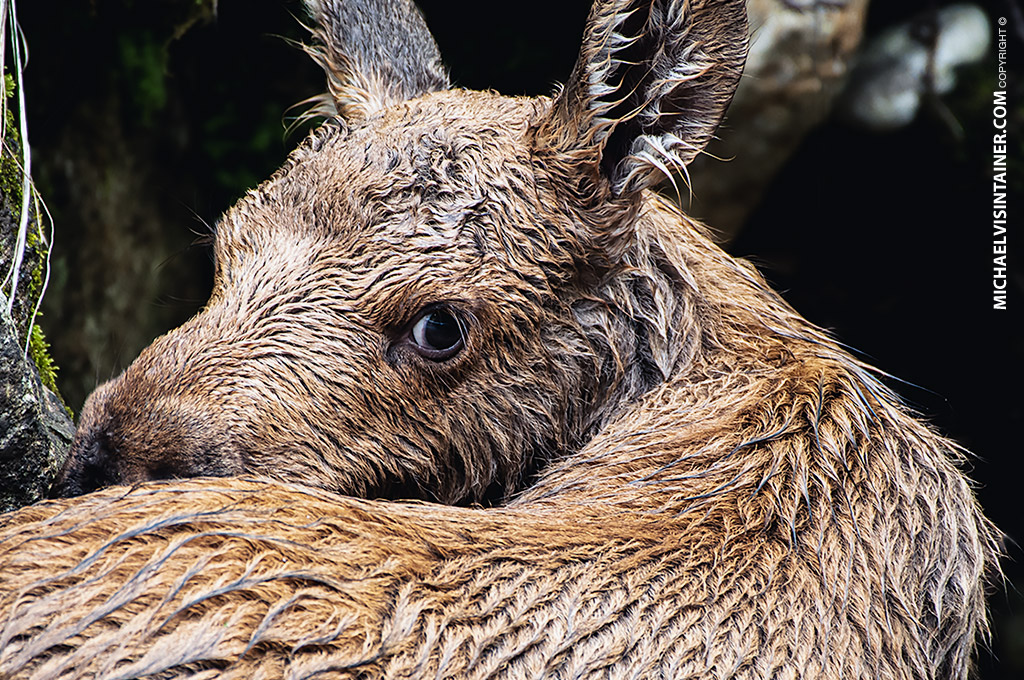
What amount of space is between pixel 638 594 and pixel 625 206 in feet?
4.88

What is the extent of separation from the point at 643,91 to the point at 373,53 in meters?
1.37

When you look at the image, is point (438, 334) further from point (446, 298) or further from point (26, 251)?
point (26, 251)

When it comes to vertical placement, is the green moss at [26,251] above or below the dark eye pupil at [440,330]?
above

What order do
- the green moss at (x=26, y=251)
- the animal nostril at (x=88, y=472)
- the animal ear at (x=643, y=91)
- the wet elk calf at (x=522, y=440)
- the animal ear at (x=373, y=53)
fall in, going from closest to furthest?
the wet elk calf at (x=522, y=440) < the animal nostril at (x=88, y=472) < the green moss at (x=26, y=251) < the animal ear at (x=643, y=91) < the animal ear at (x=373, y=53)

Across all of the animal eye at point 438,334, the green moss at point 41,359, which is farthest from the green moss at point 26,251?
the animal eye at point 438,334

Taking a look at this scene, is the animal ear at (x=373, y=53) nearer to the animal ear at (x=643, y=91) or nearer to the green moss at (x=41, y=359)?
the animal ear at (x=643, y=91)

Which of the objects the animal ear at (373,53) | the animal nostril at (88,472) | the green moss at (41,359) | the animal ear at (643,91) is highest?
the animal ear at (373,53)

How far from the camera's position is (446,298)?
10.6 ft

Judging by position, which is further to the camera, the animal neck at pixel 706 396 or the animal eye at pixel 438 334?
the animal eye at pixel 438 334

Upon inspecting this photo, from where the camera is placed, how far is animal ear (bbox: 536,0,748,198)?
326cm

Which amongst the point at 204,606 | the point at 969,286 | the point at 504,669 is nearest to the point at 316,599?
the point at 204,606

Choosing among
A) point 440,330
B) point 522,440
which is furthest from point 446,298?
point 522,440

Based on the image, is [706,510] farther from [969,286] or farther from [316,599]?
[969,286]

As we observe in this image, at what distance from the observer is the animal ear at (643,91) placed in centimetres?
326
